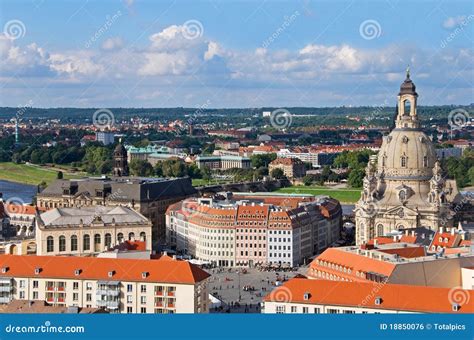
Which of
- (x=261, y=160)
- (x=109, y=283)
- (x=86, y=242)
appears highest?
(x=261, y=160)

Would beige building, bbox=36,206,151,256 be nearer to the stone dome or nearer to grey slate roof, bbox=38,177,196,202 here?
grey slate roof, bbox=38,177,196,202

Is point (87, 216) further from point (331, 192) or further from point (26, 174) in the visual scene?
point (26, 174)

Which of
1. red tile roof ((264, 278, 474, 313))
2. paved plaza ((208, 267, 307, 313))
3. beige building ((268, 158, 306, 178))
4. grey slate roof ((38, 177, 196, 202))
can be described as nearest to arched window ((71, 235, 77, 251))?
paved plaza ((208, 267, 307, 313))

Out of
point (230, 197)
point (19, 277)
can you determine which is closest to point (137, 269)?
Answer: point (19, 277)

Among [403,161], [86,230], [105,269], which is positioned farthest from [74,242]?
[403,161]

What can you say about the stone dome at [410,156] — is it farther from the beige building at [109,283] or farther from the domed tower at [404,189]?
the beige building at [109,283]

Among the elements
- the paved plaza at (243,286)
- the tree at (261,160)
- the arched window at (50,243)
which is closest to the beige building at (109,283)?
the paved plaza at (243,286)
